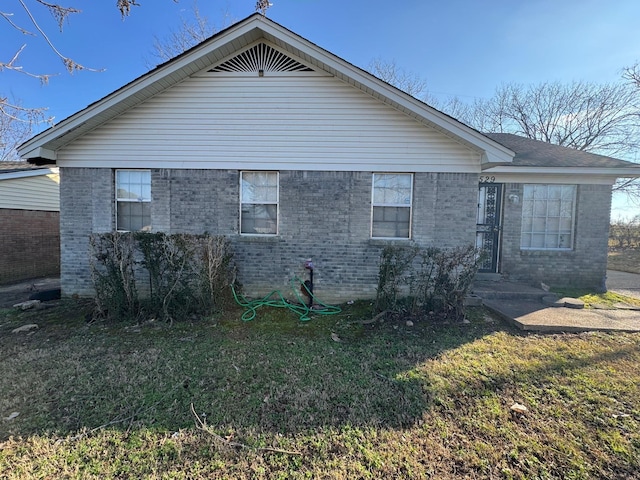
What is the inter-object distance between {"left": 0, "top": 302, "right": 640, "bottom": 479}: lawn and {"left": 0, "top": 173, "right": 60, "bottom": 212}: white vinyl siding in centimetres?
734

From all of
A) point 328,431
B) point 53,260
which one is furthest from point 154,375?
point 53,260

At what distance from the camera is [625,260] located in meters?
15.5

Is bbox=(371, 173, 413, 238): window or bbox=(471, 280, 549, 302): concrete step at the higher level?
bbox=(371, 173, 413, 238): window

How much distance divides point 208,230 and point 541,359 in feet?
20.6

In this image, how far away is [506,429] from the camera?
8.78 ft

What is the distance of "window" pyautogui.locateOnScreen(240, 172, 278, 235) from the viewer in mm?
6621

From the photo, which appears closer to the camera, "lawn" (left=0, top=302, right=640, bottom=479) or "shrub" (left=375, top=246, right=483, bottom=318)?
"lawn" (left=0, top=302, right=640, bottom=479)

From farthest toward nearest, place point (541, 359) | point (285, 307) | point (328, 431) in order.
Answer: point (285, 307), point (541, 359), point (328, 431)

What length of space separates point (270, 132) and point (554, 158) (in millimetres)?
7571

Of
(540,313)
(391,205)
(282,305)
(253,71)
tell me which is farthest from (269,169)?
(540,313)

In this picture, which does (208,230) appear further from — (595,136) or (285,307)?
(595,136)

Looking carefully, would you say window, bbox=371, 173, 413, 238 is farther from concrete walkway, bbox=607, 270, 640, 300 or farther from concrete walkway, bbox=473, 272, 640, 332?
concrete walkway, bbox=607, 270, 640, 300

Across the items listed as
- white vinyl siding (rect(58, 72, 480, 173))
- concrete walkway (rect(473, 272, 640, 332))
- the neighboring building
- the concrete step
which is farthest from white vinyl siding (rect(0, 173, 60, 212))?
concrete walkway (rect(473, 272, 640, 332))

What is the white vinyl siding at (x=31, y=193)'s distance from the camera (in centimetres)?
960
